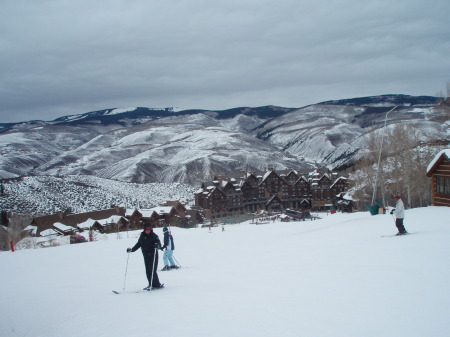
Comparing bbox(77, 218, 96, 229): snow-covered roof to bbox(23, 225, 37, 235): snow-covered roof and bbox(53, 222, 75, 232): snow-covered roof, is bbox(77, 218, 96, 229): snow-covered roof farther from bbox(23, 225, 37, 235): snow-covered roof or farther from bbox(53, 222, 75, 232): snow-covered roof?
bbox(23, 225, 37, 235): snow-covered roof

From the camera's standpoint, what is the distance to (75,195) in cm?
9394

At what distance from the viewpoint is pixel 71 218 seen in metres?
59.0

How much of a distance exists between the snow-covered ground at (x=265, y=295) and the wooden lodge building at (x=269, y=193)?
6139cm

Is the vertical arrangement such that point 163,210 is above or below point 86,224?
above

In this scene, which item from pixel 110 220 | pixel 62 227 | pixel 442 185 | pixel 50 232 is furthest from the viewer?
pixel 110 220

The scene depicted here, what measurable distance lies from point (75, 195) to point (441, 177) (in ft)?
290

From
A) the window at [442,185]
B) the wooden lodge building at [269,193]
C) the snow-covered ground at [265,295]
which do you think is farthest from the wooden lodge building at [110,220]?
the snow-covered ground at [265,295]

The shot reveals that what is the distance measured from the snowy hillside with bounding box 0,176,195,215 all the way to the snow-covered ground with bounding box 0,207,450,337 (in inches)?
2879

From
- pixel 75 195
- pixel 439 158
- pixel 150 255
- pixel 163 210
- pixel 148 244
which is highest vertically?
pixel 439 158

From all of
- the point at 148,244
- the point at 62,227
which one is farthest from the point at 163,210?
the point at 148,244

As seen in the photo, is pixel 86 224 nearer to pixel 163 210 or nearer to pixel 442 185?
pixel 163 210

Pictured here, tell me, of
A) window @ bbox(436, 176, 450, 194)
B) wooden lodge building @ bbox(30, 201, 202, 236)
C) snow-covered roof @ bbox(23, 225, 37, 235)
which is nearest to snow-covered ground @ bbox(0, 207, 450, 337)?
window @ bbox(436, 176, 450, 194)

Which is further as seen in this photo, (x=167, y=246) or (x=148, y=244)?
(x=167, y=246)

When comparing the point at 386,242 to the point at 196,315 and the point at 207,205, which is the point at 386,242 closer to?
the point at 196,315
